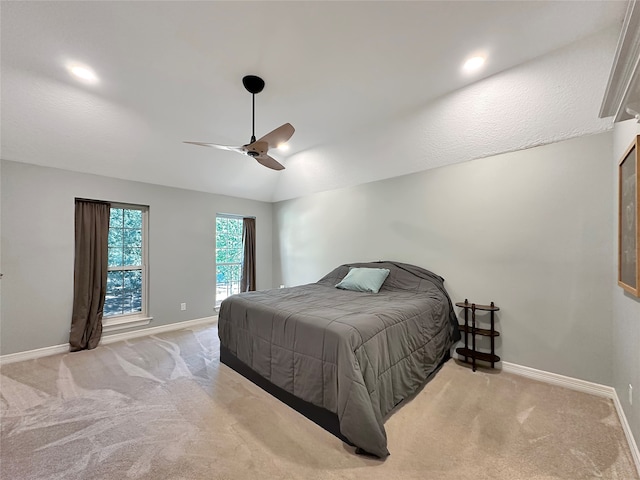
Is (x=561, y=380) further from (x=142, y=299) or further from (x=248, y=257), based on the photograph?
(x=142, y=299)

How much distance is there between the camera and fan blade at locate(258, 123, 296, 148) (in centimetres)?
229

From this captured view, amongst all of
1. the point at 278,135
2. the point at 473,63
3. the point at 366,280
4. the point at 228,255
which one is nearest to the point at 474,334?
the point at 366,280

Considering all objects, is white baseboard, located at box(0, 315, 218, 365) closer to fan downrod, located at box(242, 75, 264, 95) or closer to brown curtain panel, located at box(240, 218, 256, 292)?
brown curtain panel, located at box(240, 218, 256, 292)

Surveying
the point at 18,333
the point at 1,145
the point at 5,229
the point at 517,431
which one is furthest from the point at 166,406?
the point at 1,145

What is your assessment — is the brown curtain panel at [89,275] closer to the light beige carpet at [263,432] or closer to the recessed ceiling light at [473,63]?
the light beige carpet at [263,432]

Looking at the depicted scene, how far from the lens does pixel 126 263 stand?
407 cm

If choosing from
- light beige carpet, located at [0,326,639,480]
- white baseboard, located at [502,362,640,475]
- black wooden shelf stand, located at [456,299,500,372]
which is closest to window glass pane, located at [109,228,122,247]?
light beige carpet, located at [0,326,639,480]

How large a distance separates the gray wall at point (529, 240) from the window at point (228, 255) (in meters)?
3.12

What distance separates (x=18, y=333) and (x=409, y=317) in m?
4.42

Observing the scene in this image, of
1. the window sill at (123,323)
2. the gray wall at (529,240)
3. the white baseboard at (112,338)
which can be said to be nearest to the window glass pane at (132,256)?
the window sill at (123,323)

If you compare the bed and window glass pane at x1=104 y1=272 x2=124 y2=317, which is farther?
window glass pane at x1=104 y1=272 x2=124 y2=317

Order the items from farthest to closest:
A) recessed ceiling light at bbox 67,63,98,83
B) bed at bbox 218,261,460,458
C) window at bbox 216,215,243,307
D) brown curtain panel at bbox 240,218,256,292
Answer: brown curtain panel at bbox 240,218,256,292
window at bbox 216,215,243,307
recessed ceiling light at bbox 67,63,98,83
bed at bbox 218,261,460,458

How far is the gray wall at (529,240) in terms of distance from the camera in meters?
2.40

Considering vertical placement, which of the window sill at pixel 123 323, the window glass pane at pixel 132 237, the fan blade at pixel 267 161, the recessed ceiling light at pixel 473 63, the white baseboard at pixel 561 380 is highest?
the recessed ceiling light at pixel 473 63
